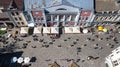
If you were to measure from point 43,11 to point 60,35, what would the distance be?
12.6 m

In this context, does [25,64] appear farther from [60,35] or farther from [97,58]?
[97,58]

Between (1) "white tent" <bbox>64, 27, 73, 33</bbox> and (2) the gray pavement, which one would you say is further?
(1) "white tent" <bbox>64, 27, 73, 33</bbox>

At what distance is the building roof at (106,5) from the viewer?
6519 cm

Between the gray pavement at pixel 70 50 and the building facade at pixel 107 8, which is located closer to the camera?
the building facade at pixel 107 8

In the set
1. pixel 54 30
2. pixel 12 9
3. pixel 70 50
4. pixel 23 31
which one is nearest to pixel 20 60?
pixel 23 31

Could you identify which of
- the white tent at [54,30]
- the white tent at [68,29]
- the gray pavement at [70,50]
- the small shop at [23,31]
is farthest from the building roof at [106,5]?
the small shop at [23,31]

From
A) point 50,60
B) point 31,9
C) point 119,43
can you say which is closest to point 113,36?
point 119,43

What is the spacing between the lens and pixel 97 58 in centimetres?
6731

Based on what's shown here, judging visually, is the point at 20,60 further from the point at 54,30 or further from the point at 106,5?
→ the point at 106,5

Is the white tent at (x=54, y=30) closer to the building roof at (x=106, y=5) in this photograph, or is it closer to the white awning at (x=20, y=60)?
the white awning at (x=20, y=60)

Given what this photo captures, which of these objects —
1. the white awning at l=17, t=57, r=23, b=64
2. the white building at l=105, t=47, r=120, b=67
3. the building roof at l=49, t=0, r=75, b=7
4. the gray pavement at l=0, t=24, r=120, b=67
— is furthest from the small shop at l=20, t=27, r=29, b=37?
the white building at l=105, t=47, r=120, b=67

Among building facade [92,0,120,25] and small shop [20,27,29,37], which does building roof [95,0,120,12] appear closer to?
building facade [92,0,120,25]

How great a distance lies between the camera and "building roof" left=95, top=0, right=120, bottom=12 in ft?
214

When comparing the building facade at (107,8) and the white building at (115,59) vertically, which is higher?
the building facade at (107,8)
